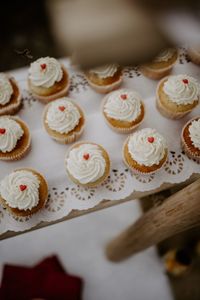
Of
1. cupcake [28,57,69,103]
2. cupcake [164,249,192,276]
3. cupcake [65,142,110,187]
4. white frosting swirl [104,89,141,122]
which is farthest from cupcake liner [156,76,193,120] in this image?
cupcake [164,249,192,276]

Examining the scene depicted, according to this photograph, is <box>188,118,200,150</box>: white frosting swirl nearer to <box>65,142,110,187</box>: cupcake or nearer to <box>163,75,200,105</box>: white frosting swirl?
<box>163,75,200,105</box>: white frosting swirl

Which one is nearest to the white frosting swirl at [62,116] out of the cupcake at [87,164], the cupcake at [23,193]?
the cupcake at [87,164]

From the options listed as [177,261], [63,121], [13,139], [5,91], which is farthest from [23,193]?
[177,261]

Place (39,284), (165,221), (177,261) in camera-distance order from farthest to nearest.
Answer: (177,261), (39,284), (165,221)

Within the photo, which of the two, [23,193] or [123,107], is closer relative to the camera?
[23,193]

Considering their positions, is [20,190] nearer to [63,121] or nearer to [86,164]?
[86,164]

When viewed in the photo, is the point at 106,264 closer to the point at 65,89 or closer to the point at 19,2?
the point at 65,89

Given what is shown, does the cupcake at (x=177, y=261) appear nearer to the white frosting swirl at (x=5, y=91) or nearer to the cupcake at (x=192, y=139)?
the cupcake at (x=192, y=139)
